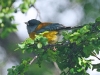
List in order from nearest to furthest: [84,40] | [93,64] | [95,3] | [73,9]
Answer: [84,40], [93,64], [95,3], [73,9]

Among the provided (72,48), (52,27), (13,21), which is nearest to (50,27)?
(52,27)

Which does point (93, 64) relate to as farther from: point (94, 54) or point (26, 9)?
point (26, 9)

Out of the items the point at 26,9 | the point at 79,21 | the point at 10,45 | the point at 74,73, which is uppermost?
the point at 79,21

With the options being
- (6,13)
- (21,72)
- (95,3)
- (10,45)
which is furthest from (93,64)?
(95,3)

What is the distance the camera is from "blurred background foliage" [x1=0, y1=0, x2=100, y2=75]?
6.47 m

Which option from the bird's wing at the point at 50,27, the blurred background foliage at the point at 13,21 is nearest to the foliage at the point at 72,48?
the blurred background foliage at the point at 13,21

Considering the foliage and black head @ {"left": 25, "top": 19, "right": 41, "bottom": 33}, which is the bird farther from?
the foliage

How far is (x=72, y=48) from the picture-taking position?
6.12 metres

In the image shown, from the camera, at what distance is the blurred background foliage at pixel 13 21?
Answer: 6467 millimetres

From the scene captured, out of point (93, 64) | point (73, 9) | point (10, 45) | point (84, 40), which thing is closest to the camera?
point (84, 40)

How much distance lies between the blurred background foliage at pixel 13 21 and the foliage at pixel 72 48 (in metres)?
0.64

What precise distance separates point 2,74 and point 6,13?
24.2ft

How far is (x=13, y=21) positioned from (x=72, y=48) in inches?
40.0

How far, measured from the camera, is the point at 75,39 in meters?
5.76
